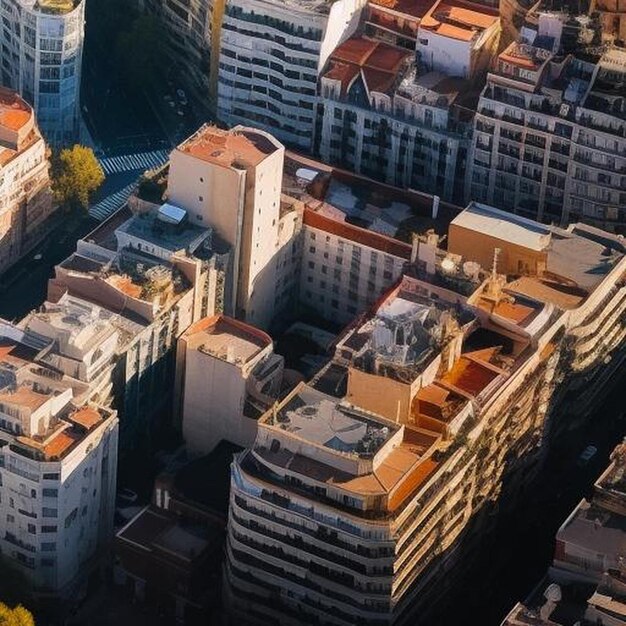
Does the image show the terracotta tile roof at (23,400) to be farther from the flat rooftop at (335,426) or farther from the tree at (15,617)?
the flat rooftop at (335,426)

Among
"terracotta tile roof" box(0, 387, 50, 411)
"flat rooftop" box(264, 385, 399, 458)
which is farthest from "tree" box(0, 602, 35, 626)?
"flat rooftop" box(264, 385, 399, 458)

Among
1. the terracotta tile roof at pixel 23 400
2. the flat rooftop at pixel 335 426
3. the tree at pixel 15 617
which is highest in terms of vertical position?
the flat rooftop at pixel 335 426

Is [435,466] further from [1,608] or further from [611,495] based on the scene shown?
[1,608]

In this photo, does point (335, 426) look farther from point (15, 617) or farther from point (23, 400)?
point (15, 617)

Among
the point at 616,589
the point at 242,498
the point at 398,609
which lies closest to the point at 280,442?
the point at 242,498

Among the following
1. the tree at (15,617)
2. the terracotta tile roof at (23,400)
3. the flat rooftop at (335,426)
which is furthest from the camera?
the terracotta tile roof at (23,400)

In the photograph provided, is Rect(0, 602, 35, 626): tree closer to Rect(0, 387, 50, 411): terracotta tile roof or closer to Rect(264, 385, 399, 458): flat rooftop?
Rect(0, 387, 50, 411): terracotta tile roof

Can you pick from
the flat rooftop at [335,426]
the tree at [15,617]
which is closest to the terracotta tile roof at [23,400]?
the tree at [15,617]
